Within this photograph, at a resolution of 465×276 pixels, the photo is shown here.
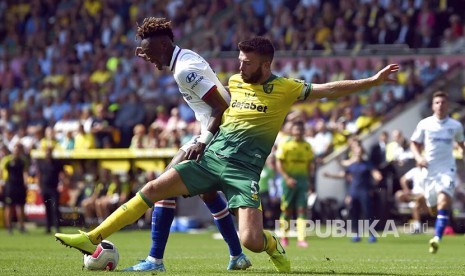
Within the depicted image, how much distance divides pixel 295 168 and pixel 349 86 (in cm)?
973

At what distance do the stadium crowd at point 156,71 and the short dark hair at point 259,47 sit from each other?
14.9m

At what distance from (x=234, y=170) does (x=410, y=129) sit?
1640 centimetres

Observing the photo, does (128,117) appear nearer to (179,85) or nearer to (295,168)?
(295,168)

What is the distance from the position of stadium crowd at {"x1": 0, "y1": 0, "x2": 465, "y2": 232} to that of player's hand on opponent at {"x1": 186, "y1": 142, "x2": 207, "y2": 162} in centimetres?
1494

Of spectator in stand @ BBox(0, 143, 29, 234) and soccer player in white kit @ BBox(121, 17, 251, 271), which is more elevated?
soccer player in white kit @ BBox(121, 17, 251, 271)

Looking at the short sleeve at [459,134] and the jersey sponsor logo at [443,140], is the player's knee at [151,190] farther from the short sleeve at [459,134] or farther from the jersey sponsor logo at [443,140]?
the short sleeve at [459,134]

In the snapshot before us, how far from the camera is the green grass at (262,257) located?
12039 mm

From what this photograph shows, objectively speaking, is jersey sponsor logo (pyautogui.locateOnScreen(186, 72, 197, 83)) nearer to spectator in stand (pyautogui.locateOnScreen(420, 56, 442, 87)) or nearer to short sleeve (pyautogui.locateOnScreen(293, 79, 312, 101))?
short sleeve (pyautogui.locateOnScreen(293, 79, 312, 101))

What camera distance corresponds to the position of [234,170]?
37.3 feet

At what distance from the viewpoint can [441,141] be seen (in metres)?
17.8

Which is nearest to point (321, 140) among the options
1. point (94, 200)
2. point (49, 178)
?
point (94, 200)

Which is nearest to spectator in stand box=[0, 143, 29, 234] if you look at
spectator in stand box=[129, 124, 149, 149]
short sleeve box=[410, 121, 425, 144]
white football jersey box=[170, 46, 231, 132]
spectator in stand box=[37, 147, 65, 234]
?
spectator in stand box=[37, 147, 65, 234]

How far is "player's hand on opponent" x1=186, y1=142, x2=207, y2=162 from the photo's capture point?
36.9 ft
